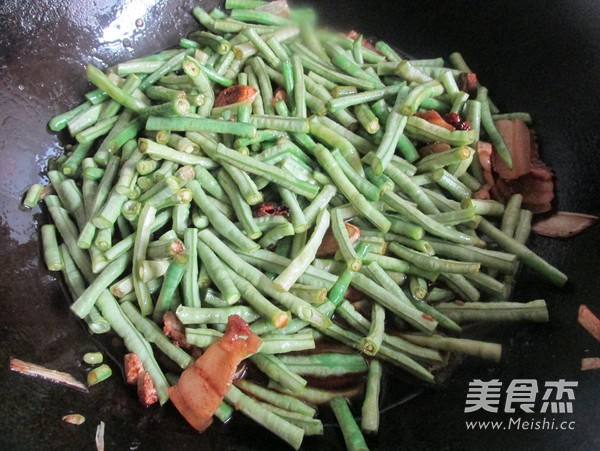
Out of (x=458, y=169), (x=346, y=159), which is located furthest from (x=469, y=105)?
(x=346, y=159)

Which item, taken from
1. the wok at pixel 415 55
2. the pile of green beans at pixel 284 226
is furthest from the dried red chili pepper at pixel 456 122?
the wok at pixel 415 55

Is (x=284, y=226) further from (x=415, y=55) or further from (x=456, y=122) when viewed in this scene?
(x=415, y=55)

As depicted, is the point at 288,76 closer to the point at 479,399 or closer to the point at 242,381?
the point at 242,381

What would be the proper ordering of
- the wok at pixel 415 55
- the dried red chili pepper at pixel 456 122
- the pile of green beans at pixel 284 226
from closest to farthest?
1. the wok at pixel 415 55
2. the pile of green beans at pixel 284 226
3. the dried red chili pepper at pixel 456 122

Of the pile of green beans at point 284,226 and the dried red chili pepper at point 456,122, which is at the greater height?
→ the dried red chili pepper at point 456,122

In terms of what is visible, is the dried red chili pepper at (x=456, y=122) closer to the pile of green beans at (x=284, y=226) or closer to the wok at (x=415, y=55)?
the pile of green beans at (x=284, y=226)
